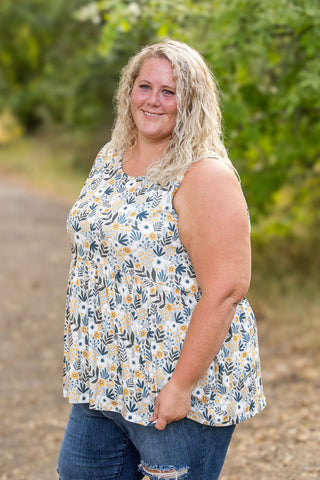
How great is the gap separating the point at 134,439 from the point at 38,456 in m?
2.18

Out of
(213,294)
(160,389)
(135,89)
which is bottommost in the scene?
(160,389)

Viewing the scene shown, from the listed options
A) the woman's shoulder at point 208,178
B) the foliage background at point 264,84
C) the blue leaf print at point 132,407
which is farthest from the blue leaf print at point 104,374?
the foliage background at point 264,84

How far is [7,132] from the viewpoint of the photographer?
23.9m

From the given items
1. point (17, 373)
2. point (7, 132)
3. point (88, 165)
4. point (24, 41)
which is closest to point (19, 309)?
point (17, 373)

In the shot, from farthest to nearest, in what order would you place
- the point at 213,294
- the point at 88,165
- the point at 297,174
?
1. the point at 88,165
2. the point at 297,174
3. the point at 213,294

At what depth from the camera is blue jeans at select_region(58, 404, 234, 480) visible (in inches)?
71.0

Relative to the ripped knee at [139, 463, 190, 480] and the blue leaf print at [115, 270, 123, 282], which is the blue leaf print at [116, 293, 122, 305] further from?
the ripped knee at [139, 463, 190, 480]

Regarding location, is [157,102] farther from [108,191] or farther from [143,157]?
[108,191]

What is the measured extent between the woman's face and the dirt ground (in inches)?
83.1

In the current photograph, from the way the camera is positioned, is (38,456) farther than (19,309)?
No

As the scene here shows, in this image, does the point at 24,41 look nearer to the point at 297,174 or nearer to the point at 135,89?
the point at 297,174

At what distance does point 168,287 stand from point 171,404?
1.04 feet

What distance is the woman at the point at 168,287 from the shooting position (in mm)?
1710

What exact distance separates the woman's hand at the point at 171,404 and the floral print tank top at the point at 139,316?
0.04 m
